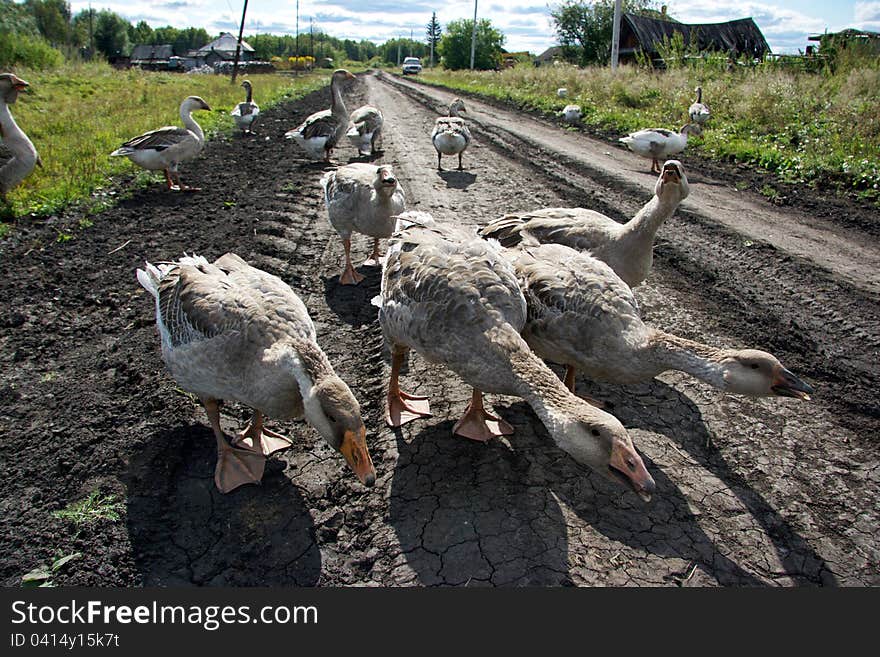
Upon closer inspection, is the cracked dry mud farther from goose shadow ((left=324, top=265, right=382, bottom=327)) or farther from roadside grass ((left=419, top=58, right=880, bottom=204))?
roadside grass ((left=419, top=58, right=880, bottom=204))

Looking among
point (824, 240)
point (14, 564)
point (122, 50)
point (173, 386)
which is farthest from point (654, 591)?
point (122, 50)

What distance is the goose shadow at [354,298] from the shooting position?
678 centimetres

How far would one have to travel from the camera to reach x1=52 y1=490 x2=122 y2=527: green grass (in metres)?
3.70

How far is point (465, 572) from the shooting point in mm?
3467

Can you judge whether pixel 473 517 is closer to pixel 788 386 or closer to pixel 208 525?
pixel 208 525

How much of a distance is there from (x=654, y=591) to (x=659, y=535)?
567 mm

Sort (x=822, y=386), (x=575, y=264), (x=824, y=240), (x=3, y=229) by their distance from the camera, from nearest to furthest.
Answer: (x=575, y=264), (x=822, y=386), (x=3, y=229), (x=824, y=240)

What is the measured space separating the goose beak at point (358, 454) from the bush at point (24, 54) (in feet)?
121

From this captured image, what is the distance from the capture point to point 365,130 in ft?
50.0

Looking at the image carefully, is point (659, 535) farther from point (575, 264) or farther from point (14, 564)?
point (14, 564)

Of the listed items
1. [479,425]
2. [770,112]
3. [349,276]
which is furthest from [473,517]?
[770,112]

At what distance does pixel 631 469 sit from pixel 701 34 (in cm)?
5411

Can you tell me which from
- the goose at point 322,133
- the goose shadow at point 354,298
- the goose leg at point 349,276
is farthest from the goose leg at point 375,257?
the goose at point 322,133

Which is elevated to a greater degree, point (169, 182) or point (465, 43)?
point (465, 43)
